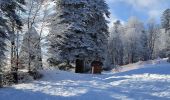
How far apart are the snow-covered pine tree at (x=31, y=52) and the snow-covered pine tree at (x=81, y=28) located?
4209 mm

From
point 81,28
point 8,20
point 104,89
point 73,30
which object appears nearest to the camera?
point 104,89

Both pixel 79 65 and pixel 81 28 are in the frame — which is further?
pixel 79 65

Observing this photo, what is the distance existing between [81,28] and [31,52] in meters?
7.82

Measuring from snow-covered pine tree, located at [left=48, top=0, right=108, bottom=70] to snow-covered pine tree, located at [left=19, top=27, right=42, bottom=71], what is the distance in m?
4.21

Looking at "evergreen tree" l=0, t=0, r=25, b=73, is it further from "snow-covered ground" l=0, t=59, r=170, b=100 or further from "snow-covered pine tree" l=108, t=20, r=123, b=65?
"snow-covered pine tree" l=108, t=20, r=123, b=65

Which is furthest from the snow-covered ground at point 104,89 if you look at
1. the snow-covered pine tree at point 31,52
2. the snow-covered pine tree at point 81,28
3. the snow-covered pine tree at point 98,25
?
the snow-covered pine tree at point 98,25

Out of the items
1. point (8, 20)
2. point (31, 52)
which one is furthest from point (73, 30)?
point (8, 20)

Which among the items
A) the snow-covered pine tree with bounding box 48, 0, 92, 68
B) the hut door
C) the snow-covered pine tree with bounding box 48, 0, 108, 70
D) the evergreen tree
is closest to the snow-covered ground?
the evergreen tree

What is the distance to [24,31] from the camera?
1028 inches

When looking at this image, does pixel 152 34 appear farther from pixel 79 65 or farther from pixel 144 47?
pixel 79 65

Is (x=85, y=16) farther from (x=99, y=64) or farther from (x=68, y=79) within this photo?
(x=68, y=79)

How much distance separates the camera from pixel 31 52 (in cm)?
2583

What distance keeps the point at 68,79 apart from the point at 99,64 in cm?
664

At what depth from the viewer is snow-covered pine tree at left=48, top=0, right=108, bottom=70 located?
31969mm
